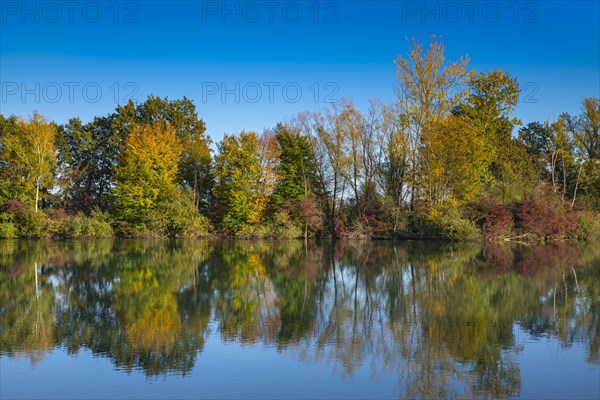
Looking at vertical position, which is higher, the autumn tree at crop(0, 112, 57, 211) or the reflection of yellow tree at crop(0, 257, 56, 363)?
the autumn tree at crop(0, 112, 57, 211)

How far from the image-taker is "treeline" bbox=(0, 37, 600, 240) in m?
39.1

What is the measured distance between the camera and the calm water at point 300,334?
774cm

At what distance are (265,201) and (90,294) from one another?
32081 millimetres

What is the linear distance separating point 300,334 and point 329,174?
38.6 metres

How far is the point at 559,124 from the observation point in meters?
47.8

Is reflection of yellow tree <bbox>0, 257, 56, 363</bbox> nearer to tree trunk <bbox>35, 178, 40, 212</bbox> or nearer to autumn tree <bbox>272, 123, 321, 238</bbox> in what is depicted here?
tree trunk <bbox>35, 178, 40, 212</bbox>

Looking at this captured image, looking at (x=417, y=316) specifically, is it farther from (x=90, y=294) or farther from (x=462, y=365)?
(x=90, y=294)

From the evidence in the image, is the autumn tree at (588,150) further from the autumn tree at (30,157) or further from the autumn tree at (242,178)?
the autumn tree at (30,157)

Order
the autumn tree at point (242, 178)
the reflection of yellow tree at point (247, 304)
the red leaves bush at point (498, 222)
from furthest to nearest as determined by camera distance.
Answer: the autumn tree at point (242, 178), the red leaves bush at point (498, 222), the reflection of yellow tree at point (247, 304)

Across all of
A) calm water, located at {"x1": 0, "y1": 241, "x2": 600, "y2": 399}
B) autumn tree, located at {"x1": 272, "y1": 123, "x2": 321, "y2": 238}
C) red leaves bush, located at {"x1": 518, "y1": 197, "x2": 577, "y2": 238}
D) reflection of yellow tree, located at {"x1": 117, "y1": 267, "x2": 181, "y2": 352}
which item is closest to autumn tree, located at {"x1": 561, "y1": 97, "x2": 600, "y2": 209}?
red leaves bush, located at {"x1": 518, "y1": 197, "x2": 577, "y2": 238}

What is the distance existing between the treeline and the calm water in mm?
19610

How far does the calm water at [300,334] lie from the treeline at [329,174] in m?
19.6

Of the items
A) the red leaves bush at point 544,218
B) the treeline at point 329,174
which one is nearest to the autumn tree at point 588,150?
the treeline at point 329,174

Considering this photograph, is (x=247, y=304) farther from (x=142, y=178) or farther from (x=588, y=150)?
(x=588, y=150)
